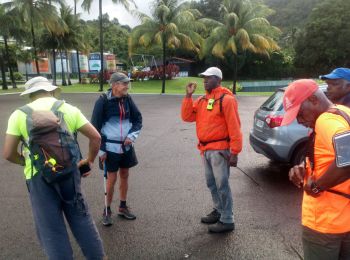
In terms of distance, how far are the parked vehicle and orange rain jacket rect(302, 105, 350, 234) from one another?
4.12m

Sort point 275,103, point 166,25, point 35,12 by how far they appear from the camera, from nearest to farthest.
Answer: point 275,103 → point 166,25 → point 35,12

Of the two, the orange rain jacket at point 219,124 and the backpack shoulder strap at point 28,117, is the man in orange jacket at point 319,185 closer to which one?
the backpack shoulder strap at point 28,117

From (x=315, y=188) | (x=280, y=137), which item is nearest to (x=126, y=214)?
(x=280, y=137)

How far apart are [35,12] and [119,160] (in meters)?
33.8

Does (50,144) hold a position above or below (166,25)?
below

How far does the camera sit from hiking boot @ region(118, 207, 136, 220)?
186 inches

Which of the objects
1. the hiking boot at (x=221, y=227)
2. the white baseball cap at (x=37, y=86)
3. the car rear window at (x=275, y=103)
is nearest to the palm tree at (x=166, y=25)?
the car rear window at (x=275, y=103)

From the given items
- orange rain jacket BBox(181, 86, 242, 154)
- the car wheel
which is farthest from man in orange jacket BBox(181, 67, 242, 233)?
the car wheel

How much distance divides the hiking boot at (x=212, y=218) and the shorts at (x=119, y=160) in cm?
107

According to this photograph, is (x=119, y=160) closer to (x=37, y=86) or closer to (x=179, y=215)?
(x=179, y=215)

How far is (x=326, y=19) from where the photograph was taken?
52938mm

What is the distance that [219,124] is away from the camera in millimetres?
4129

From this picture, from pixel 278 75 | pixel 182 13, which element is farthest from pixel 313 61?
pixel 182 13

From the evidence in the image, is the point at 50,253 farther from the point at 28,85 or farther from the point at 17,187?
the point at 17,187
